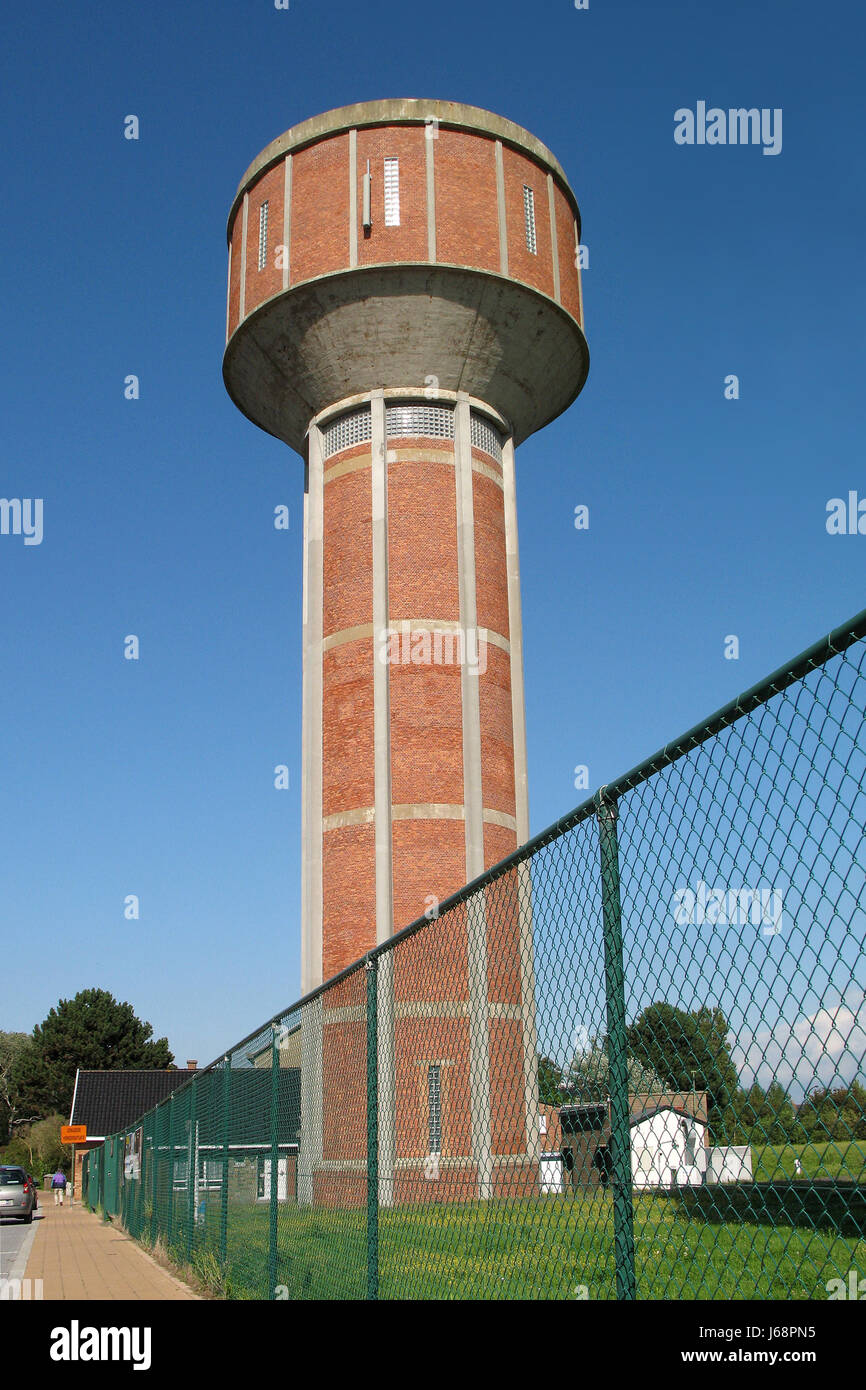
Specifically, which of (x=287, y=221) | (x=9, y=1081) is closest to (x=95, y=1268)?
(x=287, y=221)

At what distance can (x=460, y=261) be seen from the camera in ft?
76.8

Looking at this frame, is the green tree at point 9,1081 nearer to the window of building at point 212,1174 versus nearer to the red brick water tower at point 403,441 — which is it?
the red brick water tower at point 403,441

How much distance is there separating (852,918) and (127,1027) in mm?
A: 70430

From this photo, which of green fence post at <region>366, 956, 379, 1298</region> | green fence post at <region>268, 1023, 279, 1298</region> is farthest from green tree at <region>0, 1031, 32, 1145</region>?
green fence post at <region>366, 956, 379, 1298</region>

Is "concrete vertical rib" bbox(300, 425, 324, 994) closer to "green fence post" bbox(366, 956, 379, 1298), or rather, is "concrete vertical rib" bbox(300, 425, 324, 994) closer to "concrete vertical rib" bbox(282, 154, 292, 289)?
"concrete vertical rib" bbox(282, 154, 292, 289)

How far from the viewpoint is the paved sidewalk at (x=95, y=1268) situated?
37.3 feet

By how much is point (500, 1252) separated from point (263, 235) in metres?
23.3

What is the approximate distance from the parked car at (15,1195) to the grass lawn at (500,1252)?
55.6 feet

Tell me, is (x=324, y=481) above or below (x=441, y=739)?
above

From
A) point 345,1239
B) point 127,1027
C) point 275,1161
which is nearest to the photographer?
point 345,1239

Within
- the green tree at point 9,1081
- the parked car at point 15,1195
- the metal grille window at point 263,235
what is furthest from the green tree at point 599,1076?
the green tree at point 9,1081

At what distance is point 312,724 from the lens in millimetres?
24781

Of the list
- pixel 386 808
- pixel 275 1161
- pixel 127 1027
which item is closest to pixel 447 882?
pixel 386 808
